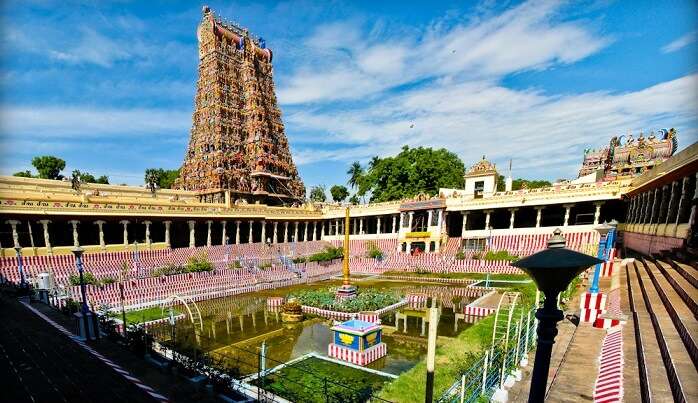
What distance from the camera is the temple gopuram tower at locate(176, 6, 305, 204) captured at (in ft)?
150

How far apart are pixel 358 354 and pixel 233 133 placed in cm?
4412

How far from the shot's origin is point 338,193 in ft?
260

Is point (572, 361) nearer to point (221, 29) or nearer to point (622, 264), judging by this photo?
point (622, 264)

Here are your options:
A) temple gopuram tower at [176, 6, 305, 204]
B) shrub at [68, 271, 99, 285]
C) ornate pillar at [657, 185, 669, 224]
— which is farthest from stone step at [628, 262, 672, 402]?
temple gopuram tower at [176, 6, 305, 204]

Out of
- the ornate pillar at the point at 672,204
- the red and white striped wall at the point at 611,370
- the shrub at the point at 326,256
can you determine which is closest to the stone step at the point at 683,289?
the red and white striped wall at the point at 611,370

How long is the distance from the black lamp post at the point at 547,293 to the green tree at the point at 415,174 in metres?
41.2

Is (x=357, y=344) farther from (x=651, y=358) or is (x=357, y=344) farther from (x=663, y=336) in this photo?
(x=663, y=336)

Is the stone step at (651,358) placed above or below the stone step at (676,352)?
below

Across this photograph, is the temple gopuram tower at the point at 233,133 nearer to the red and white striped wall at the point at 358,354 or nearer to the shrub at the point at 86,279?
the shrub at the point at 86,279

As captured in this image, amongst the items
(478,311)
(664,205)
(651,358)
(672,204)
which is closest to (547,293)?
(651,358)

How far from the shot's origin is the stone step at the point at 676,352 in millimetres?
4593

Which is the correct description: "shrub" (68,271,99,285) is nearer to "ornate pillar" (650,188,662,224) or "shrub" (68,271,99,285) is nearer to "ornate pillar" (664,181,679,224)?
"ornate pillar" (664,181,679,224)

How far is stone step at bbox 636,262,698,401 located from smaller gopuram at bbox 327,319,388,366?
24.3 ft

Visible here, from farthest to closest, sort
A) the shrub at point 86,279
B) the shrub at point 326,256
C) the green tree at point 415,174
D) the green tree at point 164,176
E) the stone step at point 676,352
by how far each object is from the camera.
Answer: the green tree at point 164,176 → the green tree at point 415,174 → the shrub at point 326,256 → the shrub at point 86,279 → the stone step at point 676,352
